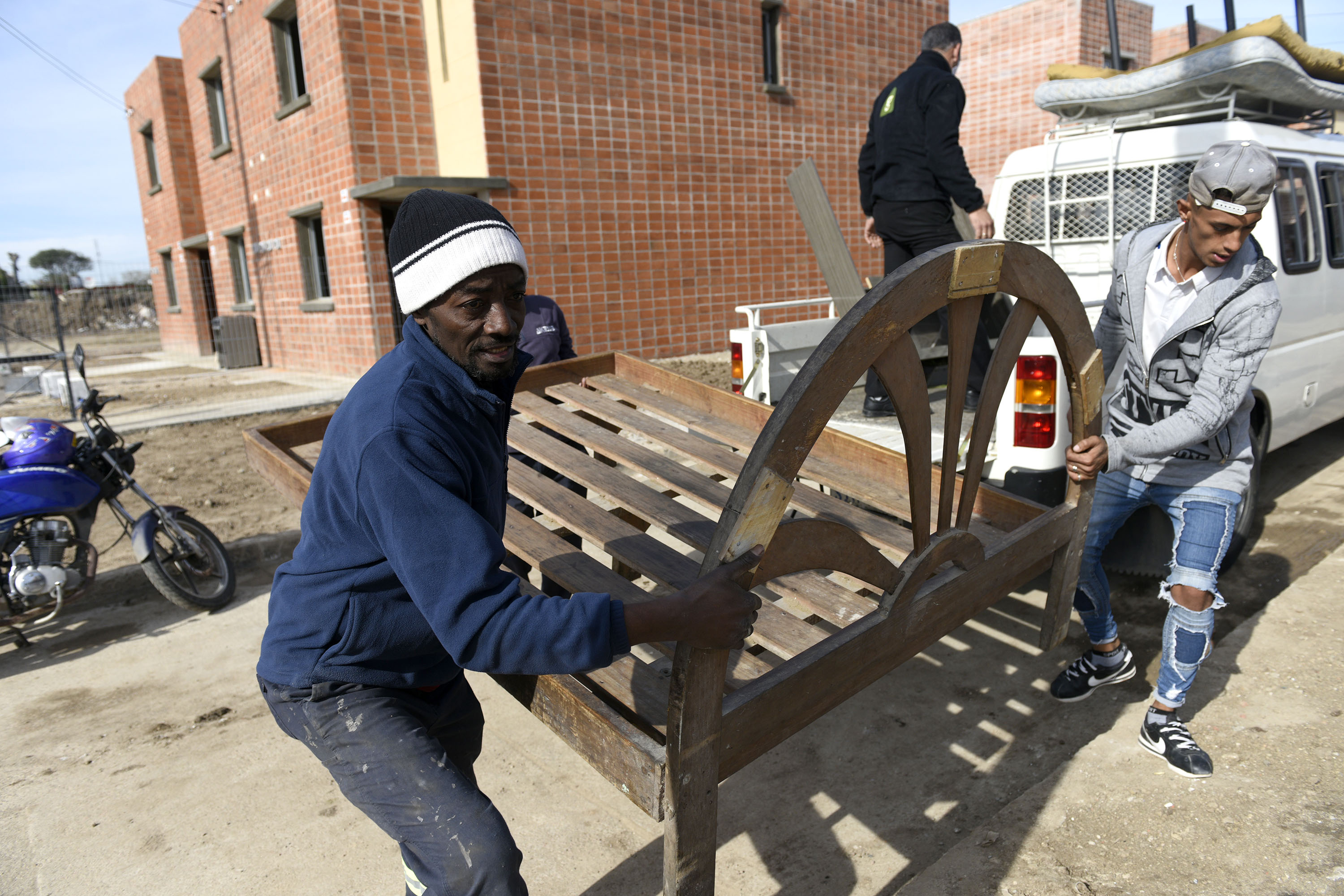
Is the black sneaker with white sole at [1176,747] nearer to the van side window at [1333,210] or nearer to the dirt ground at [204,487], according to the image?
the van side window at [1333,210]

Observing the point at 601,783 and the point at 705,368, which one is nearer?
the point at 601,783

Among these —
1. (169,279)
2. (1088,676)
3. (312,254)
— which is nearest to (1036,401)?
(1088,676)

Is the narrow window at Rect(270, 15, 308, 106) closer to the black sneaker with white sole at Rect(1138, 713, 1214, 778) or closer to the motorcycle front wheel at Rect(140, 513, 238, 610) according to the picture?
the motorcycle front wheel at Rect(140, 513, 238, 610)

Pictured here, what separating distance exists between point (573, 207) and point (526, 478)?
8.14 m

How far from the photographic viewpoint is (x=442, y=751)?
5.29ft

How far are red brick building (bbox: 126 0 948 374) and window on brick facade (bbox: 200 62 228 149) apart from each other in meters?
0.08

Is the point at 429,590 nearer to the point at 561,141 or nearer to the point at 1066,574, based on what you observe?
the point at 1066,574

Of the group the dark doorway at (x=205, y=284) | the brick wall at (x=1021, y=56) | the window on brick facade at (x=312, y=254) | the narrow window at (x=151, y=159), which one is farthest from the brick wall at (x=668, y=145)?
the narrow window at (x=151, y=159)

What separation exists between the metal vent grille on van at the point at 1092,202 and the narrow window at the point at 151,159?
2000 cm

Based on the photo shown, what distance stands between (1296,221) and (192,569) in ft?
20.6

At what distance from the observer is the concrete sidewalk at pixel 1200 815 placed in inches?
80.7

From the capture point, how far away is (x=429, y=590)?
1.31 metres

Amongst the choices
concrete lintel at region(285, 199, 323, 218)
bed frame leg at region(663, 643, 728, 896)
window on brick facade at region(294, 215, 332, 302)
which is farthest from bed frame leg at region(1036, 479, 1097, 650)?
window on brick facade at region(294, 215, 332, 302)

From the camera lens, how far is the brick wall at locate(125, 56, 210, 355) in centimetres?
1711
